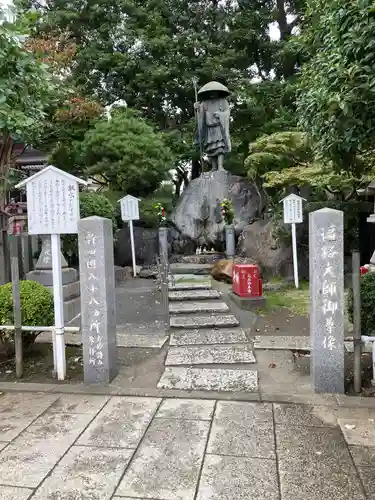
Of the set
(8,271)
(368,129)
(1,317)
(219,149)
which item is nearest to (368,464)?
(368,129)

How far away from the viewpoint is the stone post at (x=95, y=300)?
4520mm

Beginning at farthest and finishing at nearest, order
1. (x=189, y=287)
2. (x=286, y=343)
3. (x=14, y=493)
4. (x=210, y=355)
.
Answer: (x=189, y=287)
(x=286, y=343)
(x=210, y=355)
(x=14, y=493)

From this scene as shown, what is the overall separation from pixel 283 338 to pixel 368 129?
127 inches

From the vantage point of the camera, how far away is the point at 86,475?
9.27 feet

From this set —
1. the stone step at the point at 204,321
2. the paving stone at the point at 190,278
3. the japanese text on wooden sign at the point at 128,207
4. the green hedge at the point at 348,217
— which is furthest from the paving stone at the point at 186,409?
the japanese text on wooden sign at the point at 128,207

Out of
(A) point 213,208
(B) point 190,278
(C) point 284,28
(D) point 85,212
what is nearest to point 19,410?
(B) point 190,278

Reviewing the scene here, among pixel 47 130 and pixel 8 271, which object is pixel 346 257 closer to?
pixel 8 271

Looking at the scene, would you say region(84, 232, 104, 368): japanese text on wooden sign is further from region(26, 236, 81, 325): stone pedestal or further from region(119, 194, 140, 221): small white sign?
region(119, 194, 140, 221): small white sign

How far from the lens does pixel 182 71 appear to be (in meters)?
17.8

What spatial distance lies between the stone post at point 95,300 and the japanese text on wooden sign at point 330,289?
93.5 inches

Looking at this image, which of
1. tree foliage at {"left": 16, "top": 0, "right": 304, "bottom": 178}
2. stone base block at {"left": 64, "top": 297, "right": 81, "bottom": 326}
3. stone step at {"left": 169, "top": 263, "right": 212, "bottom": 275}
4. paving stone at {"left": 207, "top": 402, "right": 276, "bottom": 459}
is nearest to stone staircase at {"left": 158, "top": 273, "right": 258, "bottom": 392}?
paving stone at {"left": 207, "top": 402, "right": 276, "bottom": 459}

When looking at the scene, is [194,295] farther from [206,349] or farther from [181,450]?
[181,450]

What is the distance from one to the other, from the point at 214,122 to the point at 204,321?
34.2 ft

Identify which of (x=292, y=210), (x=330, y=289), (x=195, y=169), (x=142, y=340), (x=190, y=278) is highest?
(x=195, y=169)
